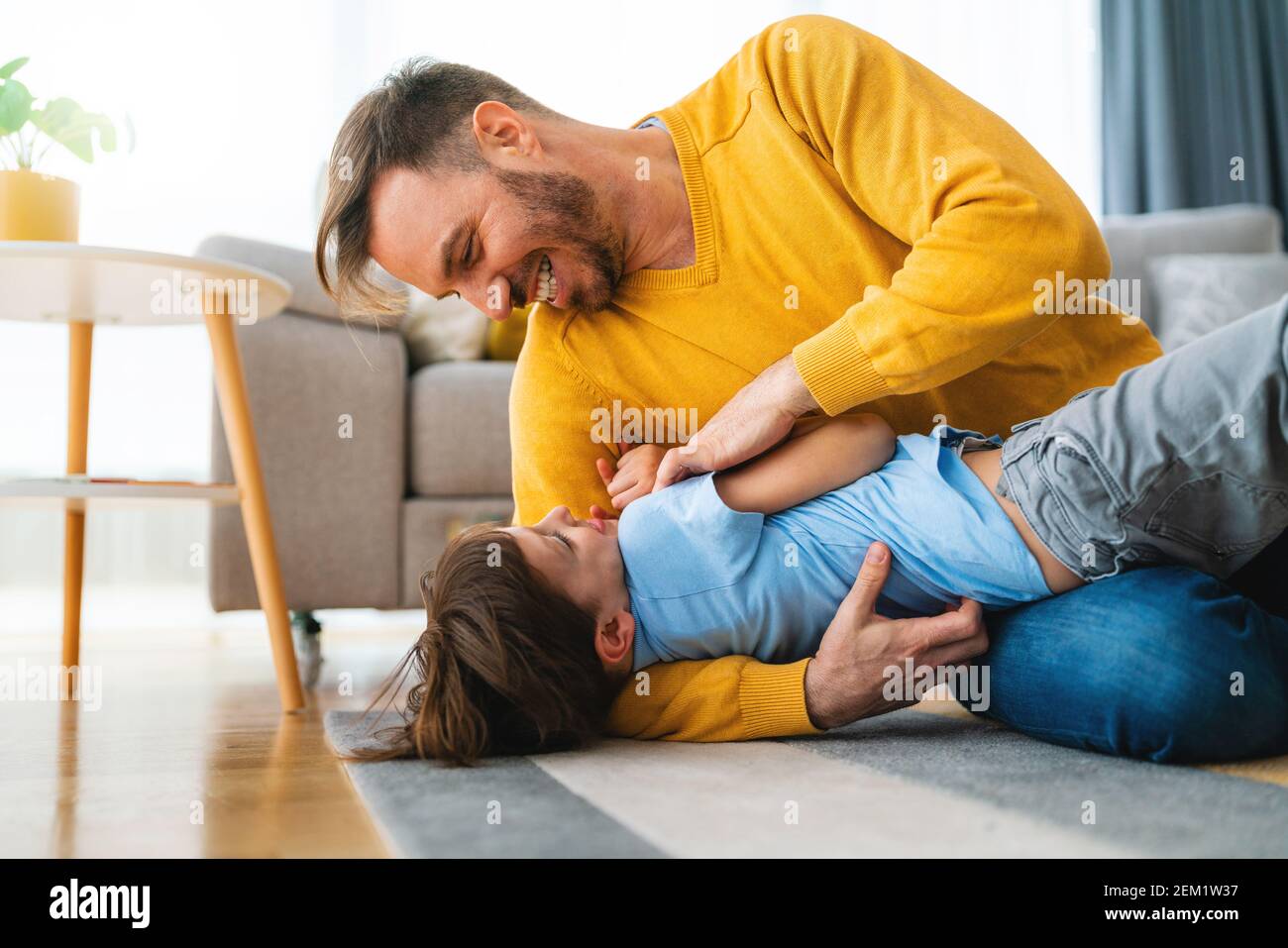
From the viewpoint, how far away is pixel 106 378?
3209 mm

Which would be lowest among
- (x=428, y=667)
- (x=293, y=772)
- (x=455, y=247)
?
(x=293, y=772)

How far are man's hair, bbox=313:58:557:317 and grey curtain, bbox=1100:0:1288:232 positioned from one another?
3.51m

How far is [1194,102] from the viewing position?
4145 millimetres

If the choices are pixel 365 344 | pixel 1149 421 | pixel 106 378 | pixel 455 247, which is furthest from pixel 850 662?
pixel 106 378

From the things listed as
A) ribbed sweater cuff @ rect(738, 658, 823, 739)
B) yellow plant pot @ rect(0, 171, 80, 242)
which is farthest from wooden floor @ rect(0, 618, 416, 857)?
yellow plant pot @ rect(0, 171, 80, 242)

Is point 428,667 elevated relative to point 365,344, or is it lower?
lower

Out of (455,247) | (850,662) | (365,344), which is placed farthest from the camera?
(365,344)

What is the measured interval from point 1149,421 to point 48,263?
1.38 metres

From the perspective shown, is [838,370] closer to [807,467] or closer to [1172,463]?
[807,467]

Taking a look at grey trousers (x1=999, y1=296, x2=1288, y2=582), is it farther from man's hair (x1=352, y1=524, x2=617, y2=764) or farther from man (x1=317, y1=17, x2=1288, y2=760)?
man's hair (x1=352, y1=524, x2=617, y2=764)

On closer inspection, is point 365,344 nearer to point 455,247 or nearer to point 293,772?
point 455,247

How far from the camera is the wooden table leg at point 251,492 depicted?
5.25 ft

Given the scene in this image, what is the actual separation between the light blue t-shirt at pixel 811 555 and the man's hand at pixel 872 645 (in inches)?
1.4
